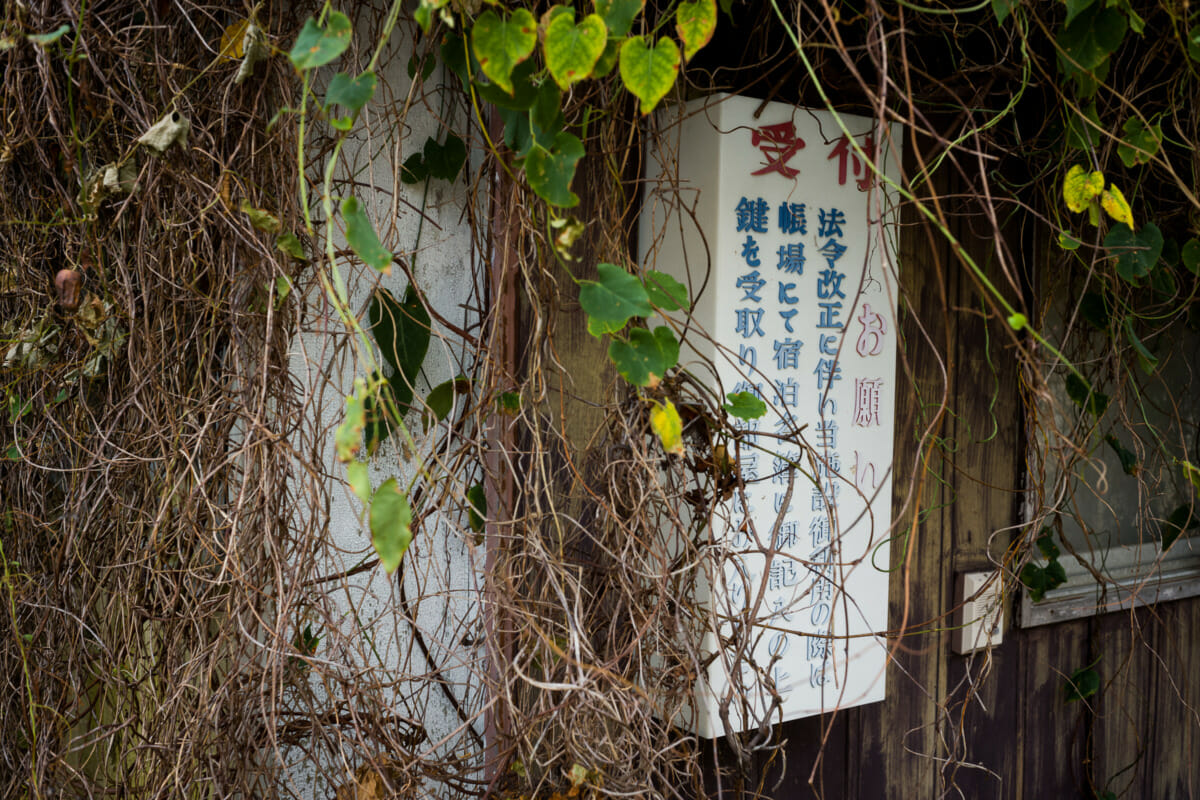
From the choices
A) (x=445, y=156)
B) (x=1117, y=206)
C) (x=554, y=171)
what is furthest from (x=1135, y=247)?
(x=445, y=156)

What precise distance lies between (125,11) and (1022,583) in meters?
2.06

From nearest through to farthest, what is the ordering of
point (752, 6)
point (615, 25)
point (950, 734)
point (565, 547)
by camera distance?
1. point (615, 25)
2. point (565, 547)
3. point (752, 6)
4. point (950, 734)

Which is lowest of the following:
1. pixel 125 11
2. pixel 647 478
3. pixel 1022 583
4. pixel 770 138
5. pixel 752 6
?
pixel 1022 583

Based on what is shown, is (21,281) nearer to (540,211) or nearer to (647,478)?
(540,211)

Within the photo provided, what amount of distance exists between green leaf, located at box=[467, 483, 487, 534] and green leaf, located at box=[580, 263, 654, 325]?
435 millimetres

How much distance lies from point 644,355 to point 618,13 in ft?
1.33

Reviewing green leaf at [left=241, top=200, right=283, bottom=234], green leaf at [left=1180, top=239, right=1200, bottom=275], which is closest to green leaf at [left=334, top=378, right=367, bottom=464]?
green leaf at [left=241, top=200, right=283, bottom=234]

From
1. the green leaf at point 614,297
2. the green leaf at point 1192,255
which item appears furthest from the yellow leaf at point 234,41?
the green leaf at point 1192,255

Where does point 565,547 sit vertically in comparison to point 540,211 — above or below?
below

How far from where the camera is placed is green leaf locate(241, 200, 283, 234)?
1.13 m

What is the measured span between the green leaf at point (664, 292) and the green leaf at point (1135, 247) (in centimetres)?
81

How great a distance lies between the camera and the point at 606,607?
1322 millimetres

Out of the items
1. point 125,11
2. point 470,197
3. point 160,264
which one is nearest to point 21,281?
point 160,264

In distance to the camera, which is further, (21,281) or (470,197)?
(470,197)
